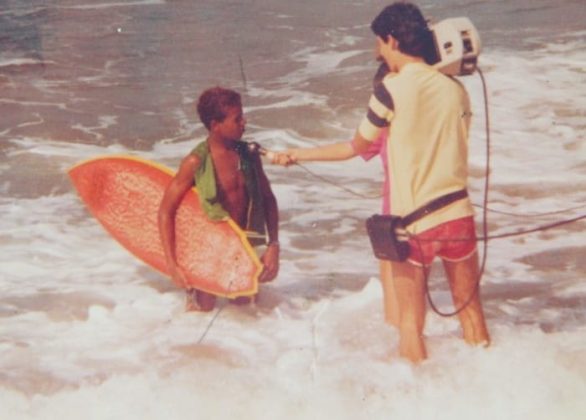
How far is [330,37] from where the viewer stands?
16.6 m

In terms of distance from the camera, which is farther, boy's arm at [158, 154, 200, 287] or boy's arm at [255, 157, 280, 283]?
boy's arm at [255, 157, 280, 283]

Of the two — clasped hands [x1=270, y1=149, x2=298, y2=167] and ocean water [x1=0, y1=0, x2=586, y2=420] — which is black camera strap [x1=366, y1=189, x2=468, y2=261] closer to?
clasped hands [x1=270, y1=149, x2=298, y2=167]

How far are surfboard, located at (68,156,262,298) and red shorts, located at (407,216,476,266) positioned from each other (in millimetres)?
1098

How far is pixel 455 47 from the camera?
11.8 feet

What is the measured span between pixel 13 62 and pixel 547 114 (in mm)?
8146

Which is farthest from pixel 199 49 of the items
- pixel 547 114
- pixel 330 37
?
pixel 547 114

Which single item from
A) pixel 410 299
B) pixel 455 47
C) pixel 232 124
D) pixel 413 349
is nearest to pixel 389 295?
pixel 413 349

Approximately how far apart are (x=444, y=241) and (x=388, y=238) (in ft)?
0.72

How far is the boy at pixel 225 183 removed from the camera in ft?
14.6

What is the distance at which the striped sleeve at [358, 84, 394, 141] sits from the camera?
363 centimetres

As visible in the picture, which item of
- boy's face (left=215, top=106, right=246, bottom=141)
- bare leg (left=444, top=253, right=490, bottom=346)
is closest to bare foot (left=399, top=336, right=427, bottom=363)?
bare leg (left=444, top=253, right=490, bottom=346)

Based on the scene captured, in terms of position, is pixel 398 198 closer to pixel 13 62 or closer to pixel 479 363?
pixel 479 363

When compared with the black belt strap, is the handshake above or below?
above

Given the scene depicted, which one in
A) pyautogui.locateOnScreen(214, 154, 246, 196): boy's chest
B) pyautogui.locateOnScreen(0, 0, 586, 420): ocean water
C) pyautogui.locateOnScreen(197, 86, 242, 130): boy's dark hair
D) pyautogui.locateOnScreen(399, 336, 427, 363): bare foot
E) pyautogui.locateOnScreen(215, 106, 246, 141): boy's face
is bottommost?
pyautogui.locateOnScreen(0, 0, 586, 420): ocean water
